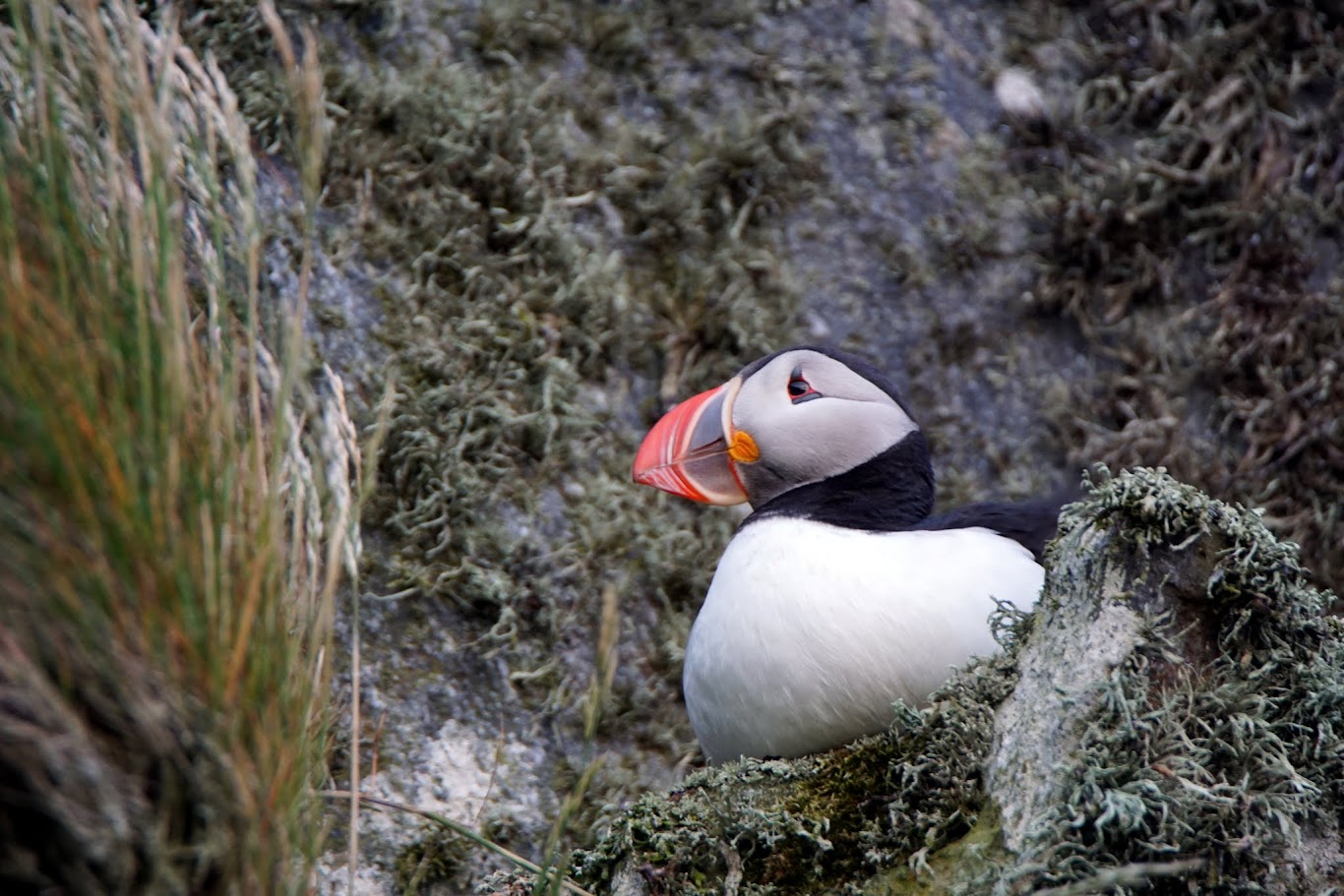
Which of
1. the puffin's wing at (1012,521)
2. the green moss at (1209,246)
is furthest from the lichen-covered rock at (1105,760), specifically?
the green moss at (1209,246)

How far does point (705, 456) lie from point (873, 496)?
0.36 m

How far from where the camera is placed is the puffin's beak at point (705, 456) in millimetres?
2721

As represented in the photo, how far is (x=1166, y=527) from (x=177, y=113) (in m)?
1.35

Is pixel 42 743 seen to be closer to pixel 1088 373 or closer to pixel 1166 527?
pixel 1166 527

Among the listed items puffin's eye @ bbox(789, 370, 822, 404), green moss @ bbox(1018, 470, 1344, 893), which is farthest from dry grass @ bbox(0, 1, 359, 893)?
puffin's eye @ bbox(789, 370, 822, 404)

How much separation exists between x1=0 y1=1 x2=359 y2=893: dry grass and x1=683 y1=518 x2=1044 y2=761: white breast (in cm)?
94

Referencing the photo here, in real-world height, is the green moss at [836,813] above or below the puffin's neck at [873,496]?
above

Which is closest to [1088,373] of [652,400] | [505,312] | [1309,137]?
[1309,137]

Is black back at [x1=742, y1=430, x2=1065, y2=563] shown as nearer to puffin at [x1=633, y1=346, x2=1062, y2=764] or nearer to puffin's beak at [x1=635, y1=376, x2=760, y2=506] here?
puffin at [x1=633, y1=346, x2=1062, y2=764]

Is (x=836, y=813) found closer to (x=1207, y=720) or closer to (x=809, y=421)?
(x=1207, y=720)

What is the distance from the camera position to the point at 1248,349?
3.70 metres

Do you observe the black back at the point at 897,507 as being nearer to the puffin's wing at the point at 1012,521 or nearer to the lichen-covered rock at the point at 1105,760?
the puffin's wing at the point at 1012,521

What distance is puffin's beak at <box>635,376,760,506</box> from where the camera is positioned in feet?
8.93

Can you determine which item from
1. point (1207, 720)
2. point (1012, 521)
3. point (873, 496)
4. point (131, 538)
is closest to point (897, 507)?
point (873, 496)
